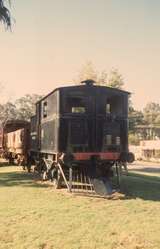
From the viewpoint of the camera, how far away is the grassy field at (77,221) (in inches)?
272

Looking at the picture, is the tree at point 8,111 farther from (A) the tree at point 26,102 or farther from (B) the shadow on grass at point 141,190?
(B) the shadow on grass at point 141,190

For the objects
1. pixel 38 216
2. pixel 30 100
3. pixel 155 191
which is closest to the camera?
pixel 38 216

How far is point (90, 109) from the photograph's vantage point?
1401cm

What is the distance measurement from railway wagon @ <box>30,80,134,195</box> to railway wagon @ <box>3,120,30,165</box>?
296 inches

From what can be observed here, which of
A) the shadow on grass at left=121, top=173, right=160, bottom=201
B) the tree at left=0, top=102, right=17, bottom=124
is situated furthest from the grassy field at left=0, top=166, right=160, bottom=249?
the tree at left=0, top=102, right=17, bottom=124

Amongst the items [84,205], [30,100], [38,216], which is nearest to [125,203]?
[84,205]

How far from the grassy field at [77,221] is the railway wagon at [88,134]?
4.19ft

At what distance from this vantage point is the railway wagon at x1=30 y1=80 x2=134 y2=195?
13.6 metres

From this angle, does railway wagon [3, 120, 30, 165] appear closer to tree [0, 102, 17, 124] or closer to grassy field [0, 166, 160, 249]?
grassy field [0, 166, 160, 249]

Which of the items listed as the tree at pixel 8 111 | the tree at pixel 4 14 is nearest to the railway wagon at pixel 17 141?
the tree at pixel 4 14

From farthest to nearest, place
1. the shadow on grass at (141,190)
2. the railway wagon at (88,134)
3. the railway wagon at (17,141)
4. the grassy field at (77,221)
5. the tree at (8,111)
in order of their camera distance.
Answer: the tree at (8,111)
the railway wagon at (17,141)
the railway wagon at (88,134)
the shadow on grass at (141,190)
the grassy field at (77,221)

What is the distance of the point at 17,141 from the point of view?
24.1 meters

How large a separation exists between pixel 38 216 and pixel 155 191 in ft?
19.0

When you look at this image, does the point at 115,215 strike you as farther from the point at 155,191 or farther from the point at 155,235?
the point at 155,191
